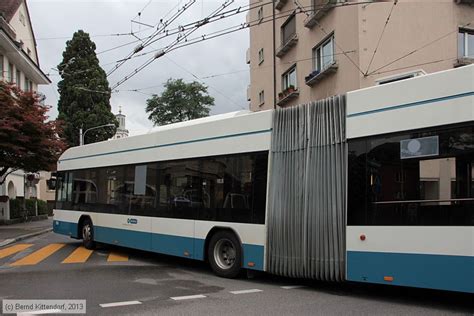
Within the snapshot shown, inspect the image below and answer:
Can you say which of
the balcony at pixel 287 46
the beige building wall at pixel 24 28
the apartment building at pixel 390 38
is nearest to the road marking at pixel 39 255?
the apartment building at pixel 390 38

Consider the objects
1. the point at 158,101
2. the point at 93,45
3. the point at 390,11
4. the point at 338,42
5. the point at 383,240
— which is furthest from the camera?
the point at 158,101

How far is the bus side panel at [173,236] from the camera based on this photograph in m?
10.1

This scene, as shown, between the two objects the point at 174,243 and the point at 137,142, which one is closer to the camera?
the point at 174,243

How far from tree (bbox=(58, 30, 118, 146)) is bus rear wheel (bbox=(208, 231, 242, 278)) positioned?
122 ft

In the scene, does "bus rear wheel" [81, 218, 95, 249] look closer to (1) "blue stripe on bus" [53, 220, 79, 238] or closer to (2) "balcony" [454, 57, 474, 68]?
(1) "blue stripe on bus" [53, 220, 79, 238]

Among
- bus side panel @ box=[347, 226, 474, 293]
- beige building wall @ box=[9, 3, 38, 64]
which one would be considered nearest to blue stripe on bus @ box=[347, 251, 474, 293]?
bus side panel @ box=[347, 226, 474, 293]

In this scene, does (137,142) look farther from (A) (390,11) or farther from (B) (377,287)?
(A) (390,11)

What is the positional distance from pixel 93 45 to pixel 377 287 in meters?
44.1

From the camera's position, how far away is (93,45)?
4719 centimetres

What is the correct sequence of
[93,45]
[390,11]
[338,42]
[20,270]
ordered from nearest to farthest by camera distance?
[20,270]
[390,11]
[338,42]
[93,45]

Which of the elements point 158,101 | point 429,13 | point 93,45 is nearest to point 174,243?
point 429,13

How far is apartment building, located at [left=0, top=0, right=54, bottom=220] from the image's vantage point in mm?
29203

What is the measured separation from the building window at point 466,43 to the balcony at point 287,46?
6.43 metres

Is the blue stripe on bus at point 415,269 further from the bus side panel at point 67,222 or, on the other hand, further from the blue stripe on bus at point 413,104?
the bus side panel at point 67,222
